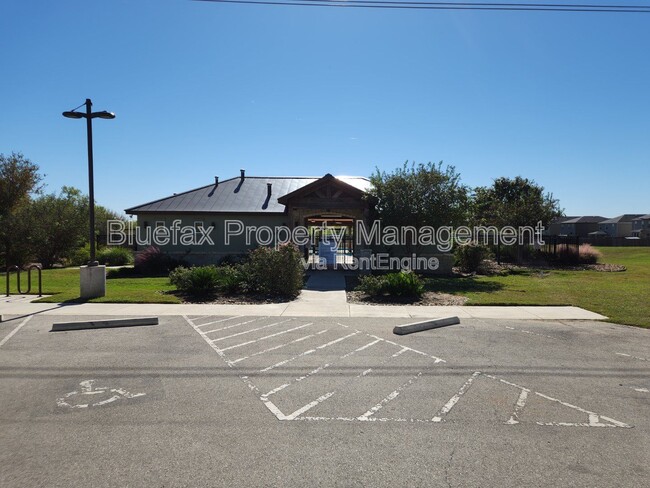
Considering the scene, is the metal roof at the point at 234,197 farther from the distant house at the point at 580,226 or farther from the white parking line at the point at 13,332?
the distant house at the point at 580,226

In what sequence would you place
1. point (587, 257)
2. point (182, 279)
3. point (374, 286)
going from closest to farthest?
point (182, 279)
point (374, 286)
point (587, 257)

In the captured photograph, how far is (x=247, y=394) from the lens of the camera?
5.19 m

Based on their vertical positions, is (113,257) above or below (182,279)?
above

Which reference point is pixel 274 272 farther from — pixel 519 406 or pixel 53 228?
pixel 53 228

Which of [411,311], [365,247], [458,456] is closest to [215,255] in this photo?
[365,247]

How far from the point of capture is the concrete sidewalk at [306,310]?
10320 mm

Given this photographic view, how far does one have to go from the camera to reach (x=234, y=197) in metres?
24.2

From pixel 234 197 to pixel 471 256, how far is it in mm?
13394

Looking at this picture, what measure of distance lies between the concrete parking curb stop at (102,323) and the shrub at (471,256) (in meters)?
17.0

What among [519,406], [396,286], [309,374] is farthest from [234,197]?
[519,406]

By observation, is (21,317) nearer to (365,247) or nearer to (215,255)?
(215,255)

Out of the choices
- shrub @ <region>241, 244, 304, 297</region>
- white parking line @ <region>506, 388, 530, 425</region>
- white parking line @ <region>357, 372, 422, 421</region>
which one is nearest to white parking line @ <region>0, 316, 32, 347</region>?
shrub @ <region>241, 244, 304, 297</region>

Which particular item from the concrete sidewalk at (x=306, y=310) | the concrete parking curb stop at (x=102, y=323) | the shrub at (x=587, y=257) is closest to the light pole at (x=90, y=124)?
the concrete sidewalk at (x=306, y=310)

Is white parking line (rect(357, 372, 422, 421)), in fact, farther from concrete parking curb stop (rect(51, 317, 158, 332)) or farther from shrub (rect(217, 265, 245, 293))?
shrub (rect(217, 265, 245, 293))
